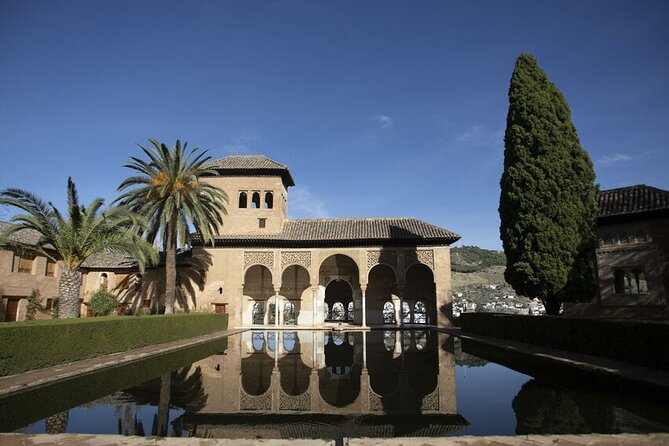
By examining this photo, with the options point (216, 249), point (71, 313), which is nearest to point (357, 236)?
point (216, 249)

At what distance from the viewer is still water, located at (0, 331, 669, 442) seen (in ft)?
17.1

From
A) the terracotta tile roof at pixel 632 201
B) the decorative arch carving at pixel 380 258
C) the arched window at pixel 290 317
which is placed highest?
the terracotta tile roof at pixel 632 201

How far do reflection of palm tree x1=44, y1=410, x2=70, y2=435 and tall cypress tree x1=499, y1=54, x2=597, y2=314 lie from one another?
46.4 feet

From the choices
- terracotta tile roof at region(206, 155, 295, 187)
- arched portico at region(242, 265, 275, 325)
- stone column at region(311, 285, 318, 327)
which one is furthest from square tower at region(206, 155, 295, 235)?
stone column at region(311, 285, 318, 327)

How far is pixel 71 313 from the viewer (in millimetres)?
13094

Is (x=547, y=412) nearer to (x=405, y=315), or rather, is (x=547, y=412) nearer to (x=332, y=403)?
(x=332, y=403)

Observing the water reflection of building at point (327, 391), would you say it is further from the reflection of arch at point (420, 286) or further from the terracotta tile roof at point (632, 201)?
the reflection of arch at point (420, 286)

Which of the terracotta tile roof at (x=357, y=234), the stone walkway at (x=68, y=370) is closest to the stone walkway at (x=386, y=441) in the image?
the stone walkway at (x=68, y=370)

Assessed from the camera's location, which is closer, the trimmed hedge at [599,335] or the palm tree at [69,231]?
the trimmed hedge at [599,335]

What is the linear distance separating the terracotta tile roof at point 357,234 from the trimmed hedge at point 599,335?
30.0ft

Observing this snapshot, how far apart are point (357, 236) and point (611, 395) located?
1914 centimetres

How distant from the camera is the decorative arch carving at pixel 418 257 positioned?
25.2 metres

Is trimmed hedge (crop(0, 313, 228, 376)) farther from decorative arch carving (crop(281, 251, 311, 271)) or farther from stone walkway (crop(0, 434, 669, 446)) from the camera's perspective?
decorative arch carving (crop(281, 251, 311, 271))

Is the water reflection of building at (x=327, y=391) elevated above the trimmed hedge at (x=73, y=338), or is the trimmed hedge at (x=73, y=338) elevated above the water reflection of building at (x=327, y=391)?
the trimmed hedge at (x=73, y=338)
